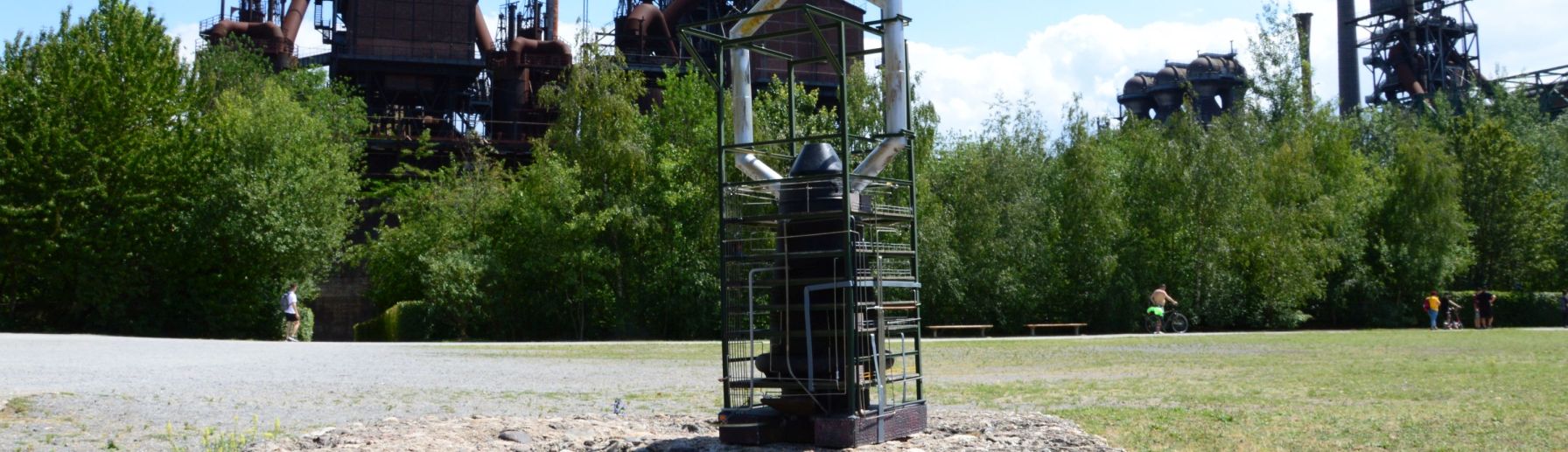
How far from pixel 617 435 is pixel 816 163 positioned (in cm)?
258

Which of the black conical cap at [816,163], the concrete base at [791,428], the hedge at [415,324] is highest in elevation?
the black conical cap at [816,163]

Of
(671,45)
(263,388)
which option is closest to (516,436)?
(263,388)

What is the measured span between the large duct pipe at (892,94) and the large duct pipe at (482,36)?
53617 mm

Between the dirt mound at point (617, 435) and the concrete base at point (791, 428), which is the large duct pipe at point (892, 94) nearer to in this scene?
the concrete base at point (791, 428)

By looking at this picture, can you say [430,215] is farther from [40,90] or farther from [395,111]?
[395,111]

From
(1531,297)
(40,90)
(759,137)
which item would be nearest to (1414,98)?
(1531,297)

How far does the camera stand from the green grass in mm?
9258

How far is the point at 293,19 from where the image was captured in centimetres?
5984

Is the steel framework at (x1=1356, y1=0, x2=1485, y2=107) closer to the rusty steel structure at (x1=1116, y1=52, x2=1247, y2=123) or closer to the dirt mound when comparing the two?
the rusty steel structure at (x1=1116, y1=52, x2=1247, y2=123)

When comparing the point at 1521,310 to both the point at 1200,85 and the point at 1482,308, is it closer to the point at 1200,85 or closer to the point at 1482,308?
the point at 1482,308

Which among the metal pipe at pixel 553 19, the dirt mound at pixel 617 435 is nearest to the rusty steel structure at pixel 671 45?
the metal pipe at pixel 553 19

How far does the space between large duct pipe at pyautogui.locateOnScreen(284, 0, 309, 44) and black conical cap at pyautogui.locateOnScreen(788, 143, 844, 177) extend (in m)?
56.1

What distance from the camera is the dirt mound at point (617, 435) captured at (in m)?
8.42

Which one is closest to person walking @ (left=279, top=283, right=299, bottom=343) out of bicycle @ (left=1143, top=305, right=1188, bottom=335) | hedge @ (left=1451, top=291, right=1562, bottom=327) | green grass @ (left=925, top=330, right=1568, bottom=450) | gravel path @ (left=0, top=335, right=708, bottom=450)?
gravel path @ (left=0, top=335, right=708, bottom=450)
